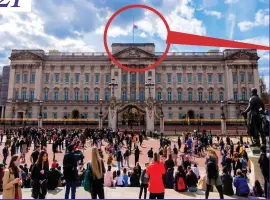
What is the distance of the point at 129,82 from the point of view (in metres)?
60.0

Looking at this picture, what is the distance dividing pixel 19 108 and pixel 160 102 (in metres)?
34.5

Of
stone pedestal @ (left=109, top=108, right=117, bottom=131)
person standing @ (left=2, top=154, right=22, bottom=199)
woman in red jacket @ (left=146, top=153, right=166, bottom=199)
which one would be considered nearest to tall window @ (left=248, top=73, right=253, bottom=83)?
stone pedestal @ (left=109, top=108, right=117, bottom=131)

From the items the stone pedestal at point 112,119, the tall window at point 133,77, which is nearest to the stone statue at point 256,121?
the stone pedestal at point 112,119

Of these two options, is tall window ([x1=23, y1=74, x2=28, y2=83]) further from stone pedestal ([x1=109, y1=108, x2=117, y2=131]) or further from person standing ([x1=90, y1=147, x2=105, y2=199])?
person standing ([x1=90, y1=147, x2=105, y2=199])

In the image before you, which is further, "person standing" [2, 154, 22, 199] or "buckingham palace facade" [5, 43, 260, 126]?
"buckingham palace facade" [5, 43, 260, 126]

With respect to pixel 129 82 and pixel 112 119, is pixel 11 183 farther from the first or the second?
pixel 129 82

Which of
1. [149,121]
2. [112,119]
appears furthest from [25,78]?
[149,121]

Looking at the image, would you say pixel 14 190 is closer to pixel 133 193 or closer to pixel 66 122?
pixel 133 193

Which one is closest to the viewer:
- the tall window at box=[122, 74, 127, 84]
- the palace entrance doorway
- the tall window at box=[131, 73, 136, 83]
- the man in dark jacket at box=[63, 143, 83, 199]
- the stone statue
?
the man in dark jacket at box=[63, 143, 83, 199]

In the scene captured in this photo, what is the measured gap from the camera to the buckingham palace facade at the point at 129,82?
194 ft

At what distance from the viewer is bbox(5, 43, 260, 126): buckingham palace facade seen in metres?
59.2

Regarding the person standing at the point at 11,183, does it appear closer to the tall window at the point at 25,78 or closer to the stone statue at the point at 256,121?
the stone statue at the point at 256,121

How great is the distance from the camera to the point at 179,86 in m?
60.6

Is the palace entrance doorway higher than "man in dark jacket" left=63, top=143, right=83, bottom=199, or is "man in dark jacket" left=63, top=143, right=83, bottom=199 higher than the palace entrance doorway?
the palace entrance doorway
